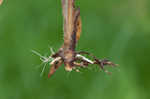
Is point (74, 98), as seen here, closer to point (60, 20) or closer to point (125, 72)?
point (125, 72)

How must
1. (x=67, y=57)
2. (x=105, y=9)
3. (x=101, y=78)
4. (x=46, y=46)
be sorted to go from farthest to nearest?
(x=105, y=9), (x=46, y=46), (x=101, y=78), (x=67, y=57)

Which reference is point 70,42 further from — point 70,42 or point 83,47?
point 83,47

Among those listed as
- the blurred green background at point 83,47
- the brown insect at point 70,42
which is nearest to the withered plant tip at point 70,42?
the brown insect at point 70,42

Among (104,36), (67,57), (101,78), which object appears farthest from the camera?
(104,36)

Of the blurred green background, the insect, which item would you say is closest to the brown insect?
the insect

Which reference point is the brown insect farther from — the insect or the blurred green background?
the blurred green background

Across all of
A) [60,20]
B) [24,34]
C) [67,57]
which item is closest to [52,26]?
[60,20]

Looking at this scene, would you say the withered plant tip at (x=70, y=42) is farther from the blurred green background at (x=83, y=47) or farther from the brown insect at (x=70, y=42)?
the blurred green background at (x=83, y=47)

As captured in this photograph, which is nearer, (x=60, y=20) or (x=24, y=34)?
(x=24, y=34)
